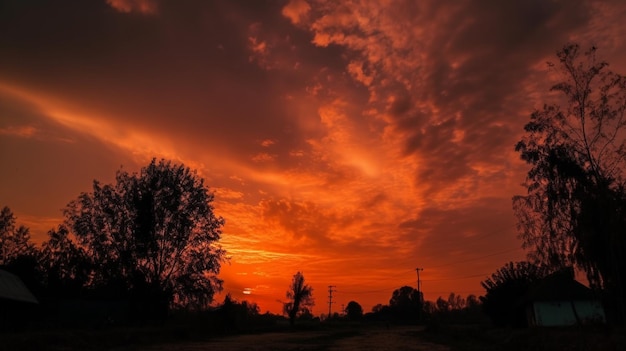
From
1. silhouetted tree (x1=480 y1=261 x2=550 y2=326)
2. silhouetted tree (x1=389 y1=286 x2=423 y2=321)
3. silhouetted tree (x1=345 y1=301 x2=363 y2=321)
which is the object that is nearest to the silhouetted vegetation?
silhouetted tree (x1=480 y1=261 x2=550 y2=326)

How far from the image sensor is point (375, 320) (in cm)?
15675

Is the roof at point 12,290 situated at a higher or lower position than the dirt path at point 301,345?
higher

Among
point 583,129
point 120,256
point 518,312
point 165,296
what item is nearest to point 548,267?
point 583,129

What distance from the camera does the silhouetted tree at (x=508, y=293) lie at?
5044 cm

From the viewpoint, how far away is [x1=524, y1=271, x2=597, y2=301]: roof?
45312 millimetres

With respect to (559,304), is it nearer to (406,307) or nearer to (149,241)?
(149,241)

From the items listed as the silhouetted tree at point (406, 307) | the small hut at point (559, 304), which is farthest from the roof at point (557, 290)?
the silhouetted tree at point (406, 307)

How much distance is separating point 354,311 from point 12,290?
14930 centimetres

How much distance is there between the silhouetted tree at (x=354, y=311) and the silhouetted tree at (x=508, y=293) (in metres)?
123

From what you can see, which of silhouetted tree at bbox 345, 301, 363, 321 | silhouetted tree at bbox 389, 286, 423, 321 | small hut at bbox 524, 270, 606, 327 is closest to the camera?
small hut at bbox 524, 270, 606, 327

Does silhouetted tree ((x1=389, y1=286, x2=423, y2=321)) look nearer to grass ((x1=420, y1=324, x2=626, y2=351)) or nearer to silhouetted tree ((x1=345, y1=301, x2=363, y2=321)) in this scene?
silhouetted tree ((x1=345, y1=301, x2=363, y2=321))

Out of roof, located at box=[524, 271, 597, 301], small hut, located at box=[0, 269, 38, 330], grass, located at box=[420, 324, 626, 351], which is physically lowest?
grass, located at box=[420, 324, 626, 351]

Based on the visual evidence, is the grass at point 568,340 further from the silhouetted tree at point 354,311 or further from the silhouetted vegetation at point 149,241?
the silhouetted tree at point 354,311

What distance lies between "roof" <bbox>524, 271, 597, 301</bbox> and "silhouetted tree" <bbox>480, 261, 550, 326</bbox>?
7.86ft
